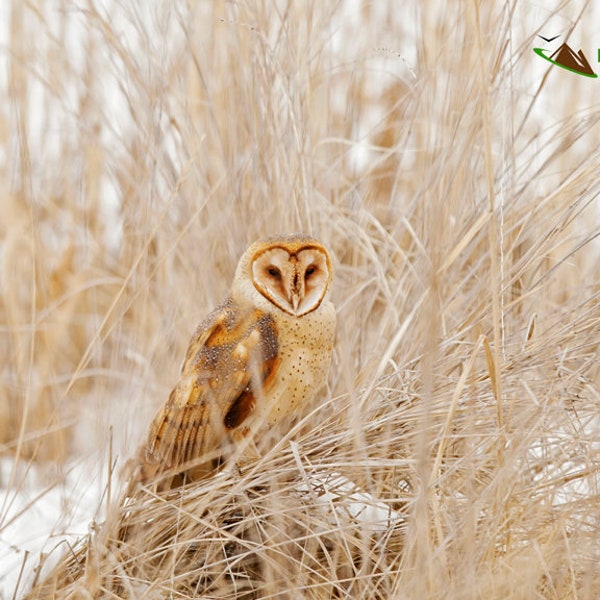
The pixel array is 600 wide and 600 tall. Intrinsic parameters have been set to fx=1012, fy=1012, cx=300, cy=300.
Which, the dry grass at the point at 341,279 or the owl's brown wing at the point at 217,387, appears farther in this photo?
the owl's brown wing at the point at 217,387

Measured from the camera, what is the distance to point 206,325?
138 centimetres

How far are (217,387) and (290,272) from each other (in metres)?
0.18

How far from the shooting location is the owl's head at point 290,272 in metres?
1.31

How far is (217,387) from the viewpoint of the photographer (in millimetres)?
1342

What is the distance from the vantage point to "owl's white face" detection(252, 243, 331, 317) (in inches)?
51.6

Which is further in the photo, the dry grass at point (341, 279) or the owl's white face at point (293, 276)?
the owl's white face at point (293, 276)

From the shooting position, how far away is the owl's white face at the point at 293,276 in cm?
131

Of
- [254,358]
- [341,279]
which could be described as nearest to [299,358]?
[254,358]

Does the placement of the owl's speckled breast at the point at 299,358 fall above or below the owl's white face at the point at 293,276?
below

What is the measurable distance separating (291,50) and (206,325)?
0.55 m

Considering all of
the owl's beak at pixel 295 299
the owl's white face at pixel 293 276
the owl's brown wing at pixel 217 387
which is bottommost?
the owl's brown wing at pixel 217 387

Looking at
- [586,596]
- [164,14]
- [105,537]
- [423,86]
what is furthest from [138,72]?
[586,596]

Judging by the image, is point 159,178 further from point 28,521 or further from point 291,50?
point 28,521

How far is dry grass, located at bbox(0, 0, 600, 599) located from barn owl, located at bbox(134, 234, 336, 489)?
0.05 meters
